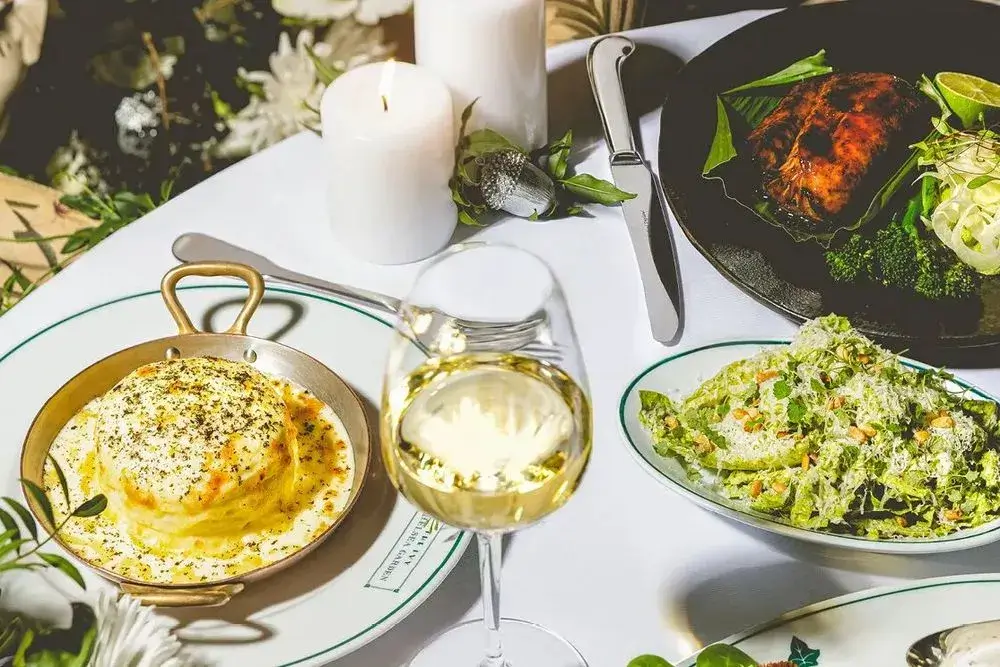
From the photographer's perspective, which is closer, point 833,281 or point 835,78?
point 833,281

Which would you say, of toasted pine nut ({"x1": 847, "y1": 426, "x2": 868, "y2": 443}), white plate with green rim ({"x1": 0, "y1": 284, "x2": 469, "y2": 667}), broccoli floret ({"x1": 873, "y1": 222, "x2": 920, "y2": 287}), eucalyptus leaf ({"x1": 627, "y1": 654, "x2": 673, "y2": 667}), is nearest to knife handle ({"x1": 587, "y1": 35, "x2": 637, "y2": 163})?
broccoli floret ({"x1": 873, "y1": 222, "x2": 920, "y2": 287})

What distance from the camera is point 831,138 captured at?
1.23 meters

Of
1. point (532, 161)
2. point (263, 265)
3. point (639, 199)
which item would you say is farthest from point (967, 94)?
point (263, 265)

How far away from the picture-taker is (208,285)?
3.77 ft

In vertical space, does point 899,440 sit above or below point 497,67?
below

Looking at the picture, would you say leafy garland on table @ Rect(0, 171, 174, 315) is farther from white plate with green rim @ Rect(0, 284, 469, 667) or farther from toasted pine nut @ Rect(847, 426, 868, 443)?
toasted pine nut @ Rect(847, 426, 868, 443)

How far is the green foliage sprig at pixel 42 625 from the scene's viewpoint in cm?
71

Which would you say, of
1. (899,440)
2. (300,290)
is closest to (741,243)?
(899,440)

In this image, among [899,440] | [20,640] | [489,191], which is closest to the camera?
[20,640]

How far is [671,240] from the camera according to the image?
1280mm

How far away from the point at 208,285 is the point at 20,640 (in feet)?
1.52

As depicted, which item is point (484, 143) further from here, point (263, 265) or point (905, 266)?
point (905, 266)

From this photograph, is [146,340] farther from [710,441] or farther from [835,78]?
[835,78]

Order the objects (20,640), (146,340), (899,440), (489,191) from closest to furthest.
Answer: (20,640) < (899,440) < (146,340) < (489,191)
